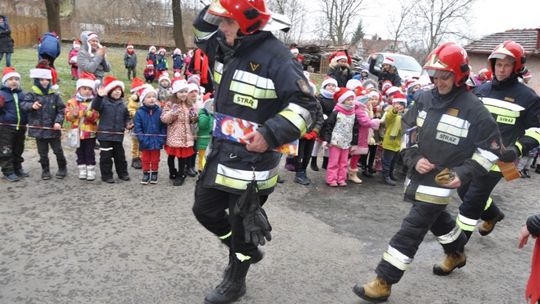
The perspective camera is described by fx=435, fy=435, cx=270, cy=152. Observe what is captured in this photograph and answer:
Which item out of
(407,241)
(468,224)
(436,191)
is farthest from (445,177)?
(468,224)

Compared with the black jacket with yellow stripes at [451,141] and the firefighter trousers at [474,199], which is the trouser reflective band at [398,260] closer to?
the black jacket with yellow stripes at [451,141]

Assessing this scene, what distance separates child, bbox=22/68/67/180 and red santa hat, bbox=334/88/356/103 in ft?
13.4

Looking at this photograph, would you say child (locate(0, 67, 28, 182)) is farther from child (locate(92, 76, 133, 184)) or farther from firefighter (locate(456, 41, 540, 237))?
firefighter (locate(456, 41, 540, 237))

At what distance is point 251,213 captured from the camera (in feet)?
9.93

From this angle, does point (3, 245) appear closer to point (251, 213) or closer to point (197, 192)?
point (197, 192)

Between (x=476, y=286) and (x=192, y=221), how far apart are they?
2.97 meters

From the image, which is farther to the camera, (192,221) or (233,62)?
(192,221)

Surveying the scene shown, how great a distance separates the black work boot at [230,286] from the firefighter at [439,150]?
965mm

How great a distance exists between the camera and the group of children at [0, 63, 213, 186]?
19.0 feet

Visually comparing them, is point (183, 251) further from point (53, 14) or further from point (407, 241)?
point (53, 14)

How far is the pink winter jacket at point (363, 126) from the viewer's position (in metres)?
7.06

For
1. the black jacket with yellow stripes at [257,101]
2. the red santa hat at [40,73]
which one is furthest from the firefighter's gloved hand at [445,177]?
the red santa hat at [40,73]

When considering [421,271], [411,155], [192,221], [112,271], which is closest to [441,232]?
[421,271]

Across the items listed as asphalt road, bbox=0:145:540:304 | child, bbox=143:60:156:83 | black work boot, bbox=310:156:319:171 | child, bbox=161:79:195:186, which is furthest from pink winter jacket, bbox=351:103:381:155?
child, bbox=143:60:156:83
